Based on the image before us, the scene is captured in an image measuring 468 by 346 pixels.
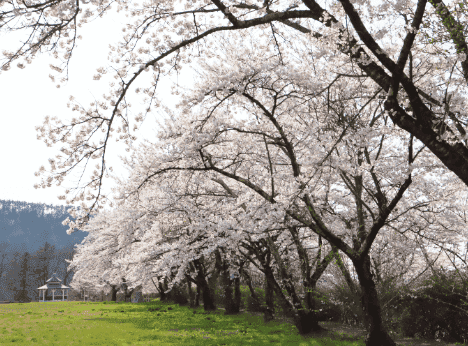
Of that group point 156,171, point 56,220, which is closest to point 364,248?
point 156,171

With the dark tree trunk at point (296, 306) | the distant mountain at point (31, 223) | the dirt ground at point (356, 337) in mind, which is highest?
the distant mountain at point (31, 223)

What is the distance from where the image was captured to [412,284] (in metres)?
8.81

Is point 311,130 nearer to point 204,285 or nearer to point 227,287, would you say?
point 227,287

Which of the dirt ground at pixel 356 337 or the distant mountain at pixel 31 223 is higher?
the distant mountain at pixel 31 223

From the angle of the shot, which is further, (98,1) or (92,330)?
(92,330)

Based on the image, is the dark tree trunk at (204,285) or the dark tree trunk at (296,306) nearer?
the dark tree trunk at (296,306)

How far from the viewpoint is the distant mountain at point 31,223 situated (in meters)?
150

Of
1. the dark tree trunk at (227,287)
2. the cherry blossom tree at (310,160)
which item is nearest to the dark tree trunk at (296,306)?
the cherry blossom tree at (310,160)

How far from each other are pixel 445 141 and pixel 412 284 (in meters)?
6.87

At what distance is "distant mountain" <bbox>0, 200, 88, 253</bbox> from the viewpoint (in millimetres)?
150312

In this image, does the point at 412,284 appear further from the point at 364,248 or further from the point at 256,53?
the point at 256,53

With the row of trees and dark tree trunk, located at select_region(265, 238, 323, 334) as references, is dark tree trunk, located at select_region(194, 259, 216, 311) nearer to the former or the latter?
the row of trees

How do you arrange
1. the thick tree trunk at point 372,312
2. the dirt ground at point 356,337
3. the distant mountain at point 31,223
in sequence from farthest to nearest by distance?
the distant mountain at point 31,223
the dirt ground at point 356,337
the thick tree trunk at point 372,312

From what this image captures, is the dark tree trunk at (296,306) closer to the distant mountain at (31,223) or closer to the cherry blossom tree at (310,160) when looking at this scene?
the cherry blossom tree at (310,160)
